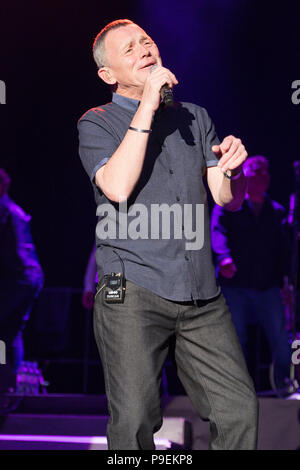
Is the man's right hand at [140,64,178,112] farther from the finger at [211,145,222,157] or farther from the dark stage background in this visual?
the dark stage background

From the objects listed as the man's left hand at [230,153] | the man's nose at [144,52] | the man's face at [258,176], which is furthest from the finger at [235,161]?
the man's face at [258,176]

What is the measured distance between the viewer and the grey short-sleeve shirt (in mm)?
1959

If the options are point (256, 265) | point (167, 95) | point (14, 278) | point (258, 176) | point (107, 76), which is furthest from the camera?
point (258, 176)

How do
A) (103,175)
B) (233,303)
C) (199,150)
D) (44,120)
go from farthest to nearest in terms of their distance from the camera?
1. (44,120)
2. (233,303)
3. (199,150)
4. (103,175)

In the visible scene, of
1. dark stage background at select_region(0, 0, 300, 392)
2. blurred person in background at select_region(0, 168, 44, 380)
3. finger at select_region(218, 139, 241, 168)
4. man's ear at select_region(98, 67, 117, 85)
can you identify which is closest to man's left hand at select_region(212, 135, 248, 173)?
finger at select_region(218, 139, 241, 168)

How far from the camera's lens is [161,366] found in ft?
6.30

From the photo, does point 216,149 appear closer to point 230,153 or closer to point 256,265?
point 230,153

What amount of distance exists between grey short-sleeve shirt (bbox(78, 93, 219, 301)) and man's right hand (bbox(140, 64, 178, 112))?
20 cm

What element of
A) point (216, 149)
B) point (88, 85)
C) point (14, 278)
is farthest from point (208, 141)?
point (88, 85)

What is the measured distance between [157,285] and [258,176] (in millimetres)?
3414

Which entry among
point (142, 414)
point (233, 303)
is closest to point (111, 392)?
point (142, 414)

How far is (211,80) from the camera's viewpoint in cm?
653
